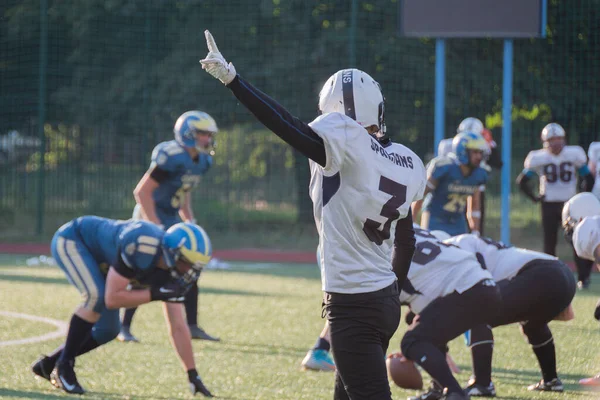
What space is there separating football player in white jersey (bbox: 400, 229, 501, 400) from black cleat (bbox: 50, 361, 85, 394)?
1.92 meters

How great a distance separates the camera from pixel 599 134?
1630cm

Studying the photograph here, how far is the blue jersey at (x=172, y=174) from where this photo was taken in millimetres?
7430

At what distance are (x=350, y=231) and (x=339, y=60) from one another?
45.5ft

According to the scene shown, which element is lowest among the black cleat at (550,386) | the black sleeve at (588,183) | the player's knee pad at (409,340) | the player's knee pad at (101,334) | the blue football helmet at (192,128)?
the black cleat at (550,386)

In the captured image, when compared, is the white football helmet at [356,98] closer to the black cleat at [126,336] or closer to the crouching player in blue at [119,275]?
the crouching player in blue at [119,275]

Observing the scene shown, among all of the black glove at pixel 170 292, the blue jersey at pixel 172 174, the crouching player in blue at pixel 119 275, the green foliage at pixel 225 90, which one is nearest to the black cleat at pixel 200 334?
the blue jersey at pixel 172 174

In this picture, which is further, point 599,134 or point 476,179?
point 599,134

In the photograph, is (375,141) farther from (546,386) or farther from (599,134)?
(599,134)

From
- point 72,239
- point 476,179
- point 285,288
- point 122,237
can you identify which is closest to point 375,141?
point 122,237

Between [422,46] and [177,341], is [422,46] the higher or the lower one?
the higher one

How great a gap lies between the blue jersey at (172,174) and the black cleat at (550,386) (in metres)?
3.14

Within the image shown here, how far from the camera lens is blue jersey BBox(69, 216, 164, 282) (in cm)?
527

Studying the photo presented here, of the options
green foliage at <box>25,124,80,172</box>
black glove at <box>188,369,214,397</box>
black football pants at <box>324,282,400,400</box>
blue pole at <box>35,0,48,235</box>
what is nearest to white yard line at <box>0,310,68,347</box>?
black glove at <box>188,369,214,397</box>

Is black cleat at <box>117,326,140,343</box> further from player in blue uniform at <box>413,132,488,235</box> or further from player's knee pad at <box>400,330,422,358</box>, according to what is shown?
player's knee pad at <box>400,330,422,358</box>
